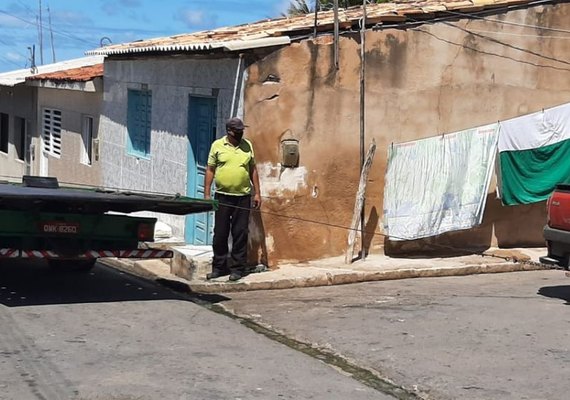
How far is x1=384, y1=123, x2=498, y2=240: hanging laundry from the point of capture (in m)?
11.6

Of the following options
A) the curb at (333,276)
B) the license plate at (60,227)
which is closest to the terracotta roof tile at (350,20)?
the curb at (333,276)

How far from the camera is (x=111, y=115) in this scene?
16.5 meters

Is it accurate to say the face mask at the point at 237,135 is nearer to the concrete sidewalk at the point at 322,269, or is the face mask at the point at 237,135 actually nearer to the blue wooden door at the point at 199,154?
the concrete sidewalk at the point at 322,269

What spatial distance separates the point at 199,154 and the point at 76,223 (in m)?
4.14

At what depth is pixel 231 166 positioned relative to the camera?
1036 centimetres

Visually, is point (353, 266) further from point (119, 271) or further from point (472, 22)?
point (472, 22)

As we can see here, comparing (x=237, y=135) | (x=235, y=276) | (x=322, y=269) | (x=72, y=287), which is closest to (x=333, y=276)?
(x=322, y=269)

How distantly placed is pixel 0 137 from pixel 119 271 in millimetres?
16193

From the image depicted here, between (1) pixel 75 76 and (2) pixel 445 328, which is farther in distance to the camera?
(1) pixel 75 76

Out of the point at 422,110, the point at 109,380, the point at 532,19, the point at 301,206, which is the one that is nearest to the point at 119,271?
the point at 301,206

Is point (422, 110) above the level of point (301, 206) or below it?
above

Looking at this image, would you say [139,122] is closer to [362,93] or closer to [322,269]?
[362,93]

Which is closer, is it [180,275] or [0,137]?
[180,275]

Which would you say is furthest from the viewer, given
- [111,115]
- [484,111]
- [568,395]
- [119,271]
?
[111,115]
